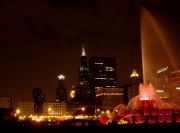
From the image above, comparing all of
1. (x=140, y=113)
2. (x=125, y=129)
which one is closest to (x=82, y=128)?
(x=125, y=129)

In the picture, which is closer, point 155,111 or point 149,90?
point 155,111

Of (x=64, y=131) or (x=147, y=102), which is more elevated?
(x=147, y=102)

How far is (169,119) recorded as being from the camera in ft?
168

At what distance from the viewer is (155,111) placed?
175ft

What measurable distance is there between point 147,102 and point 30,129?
24.3 m

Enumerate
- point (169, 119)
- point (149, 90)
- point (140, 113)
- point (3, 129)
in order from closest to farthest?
point (3, 129) → point (169, 119) → point (140, 113) → point (149, 90)

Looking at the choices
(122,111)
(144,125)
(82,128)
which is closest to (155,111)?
(122,111)

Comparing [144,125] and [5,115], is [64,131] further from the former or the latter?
[5,115]

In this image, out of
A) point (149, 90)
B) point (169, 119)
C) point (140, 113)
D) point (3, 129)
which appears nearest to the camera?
point (3, 129)

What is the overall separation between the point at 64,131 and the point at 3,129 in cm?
705

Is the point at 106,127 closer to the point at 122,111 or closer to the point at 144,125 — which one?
the point at 144,125

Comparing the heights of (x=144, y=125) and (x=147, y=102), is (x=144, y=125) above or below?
below

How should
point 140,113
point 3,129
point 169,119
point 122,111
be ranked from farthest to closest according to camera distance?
point 122,111
point 140,113
point 169,119
point 3,129

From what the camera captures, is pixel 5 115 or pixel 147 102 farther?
pixel 147 102
